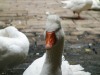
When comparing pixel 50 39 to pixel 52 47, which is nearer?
pixel 50 39

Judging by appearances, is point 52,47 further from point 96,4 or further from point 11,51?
point 96,4

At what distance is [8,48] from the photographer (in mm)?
3738

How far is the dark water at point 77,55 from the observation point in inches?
176

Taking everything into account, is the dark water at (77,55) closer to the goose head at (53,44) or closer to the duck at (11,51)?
the duck at (11,51)

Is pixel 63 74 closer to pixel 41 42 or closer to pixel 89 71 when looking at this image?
pixel 89 71

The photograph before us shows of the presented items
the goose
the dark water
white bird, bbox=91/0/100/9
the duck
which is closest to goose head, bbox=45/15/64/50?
the goose

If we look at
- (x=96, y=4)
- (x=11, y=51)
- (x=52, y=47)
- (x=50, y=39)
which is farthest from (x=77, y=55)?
(x=96, y=4)

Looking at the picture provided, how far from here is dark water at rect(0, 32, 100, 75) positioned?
14.6ft

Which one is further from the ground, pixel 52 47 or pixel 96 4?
pixel 52 47

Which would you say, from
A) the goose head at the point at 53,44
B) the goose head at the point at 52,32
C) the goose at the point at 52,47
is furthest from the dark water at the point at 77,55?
the goose head at the point at 52,32

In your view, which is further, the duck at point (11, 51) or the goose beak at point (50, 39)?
the duck at point (11, 51)

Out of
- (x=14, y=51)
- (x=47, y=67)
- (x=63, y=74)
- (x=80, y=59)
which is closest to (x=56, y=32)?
(x=47, y=67)

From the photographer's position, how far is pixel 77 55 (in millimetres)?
5062

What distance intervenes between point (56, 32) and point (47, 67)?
443 millimetres
